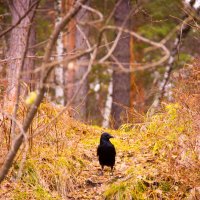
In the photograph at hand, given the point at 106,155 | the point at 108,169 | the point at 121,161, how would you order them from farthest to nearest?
the point at 121,161 < the point at 108,169 < the point at 106,155

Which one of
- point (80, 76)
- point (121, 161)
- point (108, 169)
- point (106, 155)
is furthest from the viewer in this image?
point (80, 76)

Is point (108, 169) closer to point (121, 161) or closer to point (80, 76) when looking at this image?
point (121, 161)

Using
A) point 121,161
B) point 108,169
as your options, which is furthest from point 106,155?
point 121,161

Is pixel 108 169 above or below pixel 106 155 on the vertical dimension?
below

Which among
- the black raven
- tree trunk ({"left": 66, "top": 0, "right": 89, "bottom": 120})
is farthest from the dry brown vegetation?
tree trunk ({"left": 66, "top": 0, "right": 89, "bottom": 120})

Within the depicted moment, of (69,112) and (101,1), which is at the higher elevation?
(101,1)

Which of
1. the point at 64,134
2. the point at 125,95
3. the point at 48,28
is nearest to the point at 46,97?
the point at 64,134

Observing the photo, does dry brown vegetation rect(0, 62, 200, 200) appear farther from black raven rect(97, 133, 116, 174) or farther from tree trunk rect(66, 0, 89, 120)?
tree trunk rect(66, 0, 89, 120)

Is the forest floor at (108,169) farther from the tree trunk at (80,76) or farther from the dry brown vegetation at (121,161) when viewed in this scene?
the tree trunk at (80,76)

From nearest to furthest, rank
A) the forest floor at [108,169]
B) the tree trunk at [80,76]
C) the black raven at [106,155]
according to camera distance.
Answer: the forest floor at [108,169]
the black raven at [106,155]
the tree trunk at [80,76]

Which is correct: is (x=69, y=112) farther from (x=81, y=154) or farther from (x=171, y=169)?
(x=171, y=169)

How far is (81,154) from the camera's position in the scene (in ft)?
29.7

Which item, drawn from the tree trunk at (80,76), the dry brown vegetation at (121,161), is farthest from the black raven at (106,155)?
the tree trunk at (80,76)

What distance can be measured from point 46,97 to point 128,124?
205cm
